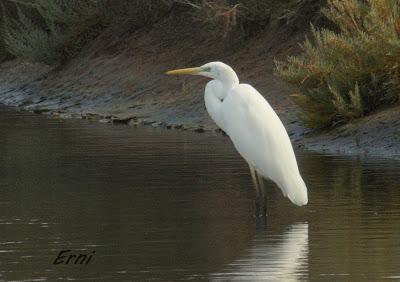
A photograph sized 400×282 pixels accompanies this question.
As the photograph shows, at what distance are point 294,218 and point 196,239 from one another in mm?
1601

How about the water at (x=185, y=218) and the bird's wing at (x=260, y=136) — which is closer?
the water at (x=185, y=218)

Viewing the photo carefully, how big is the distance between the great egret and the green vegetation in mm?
5962

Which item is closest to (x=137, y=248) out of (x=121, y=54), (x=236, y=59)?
(x=236, y=59)

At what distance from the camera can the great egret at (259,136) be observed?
12.9m

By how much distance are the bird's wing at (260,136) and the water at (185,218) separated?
0.41 m

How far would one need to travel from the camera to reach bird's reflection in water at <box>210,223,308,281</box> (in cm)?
961

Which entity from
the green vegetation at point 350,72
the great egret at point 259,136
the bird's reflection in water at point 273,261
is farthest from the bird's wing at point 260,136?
the green vegetation at point 350,72

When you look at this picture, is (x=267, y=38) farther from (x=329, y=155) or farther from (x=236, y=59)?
(x=329, y=155)

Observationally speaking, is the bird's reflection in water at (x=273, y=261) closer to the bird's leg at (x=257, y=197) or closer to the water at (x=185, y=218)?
the water at (x=185, y=218)

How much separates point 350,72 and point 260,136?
7.02 m

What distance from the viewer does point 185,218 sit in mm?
12516

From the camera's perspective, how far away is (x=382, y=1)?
20.2 metres

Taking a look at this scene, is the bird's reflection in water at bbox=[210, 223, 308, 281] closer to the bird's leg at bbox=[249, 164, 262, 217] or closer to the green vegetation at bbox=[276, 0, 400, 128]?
the bird's leg at bbox=[249, 164, 262, 217]

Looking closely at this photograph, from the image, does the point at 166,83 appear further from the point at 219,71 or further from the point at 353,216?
the point at 353,216
